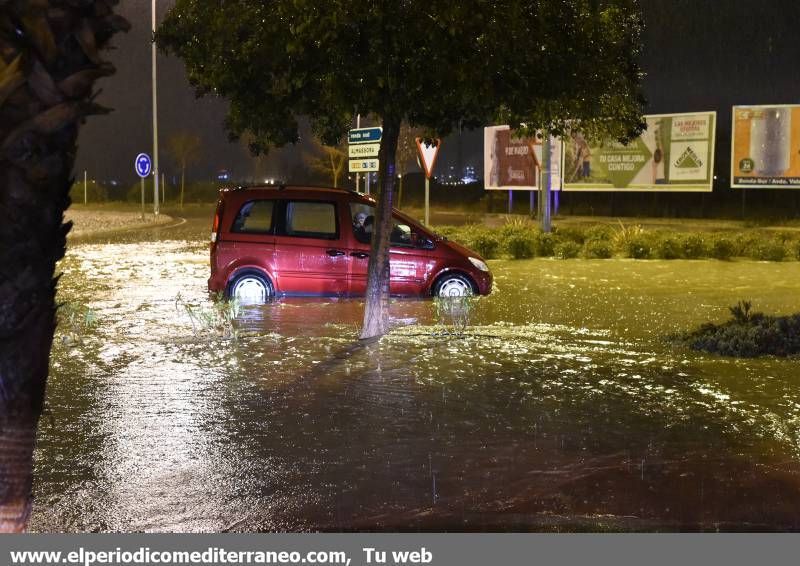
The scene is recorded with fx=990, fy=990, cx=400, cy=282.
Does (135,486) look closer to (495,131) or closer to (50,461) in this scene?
(50,461)

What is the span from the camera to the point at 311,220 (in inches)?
591

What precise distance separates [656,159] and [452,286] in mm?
29333

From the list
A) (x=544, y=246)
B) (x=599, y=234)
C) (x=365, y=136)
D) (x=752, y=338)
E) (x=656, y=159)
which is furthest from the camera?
(x=656, y=159)

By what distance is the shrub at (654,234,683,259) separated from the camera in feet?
76.9

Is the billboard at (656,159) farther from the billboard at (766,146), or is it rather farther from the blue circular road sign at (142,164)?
the blue circular road sign at (142,164)

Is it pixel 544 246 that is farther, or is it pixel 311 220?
pixel 544 246

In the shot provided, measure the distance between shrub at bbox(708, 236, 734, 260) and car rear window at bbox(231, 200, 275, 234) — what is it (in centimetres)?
1256

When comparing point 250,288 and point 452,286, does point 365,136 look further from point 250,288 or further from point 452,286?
point 250,288

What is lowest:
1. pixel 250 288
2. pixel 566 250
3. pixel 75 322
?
pixel 75 322

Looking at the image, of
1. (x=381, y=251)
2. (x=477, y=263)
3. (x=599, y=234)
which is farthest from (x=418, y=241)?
(x=599, y=234)

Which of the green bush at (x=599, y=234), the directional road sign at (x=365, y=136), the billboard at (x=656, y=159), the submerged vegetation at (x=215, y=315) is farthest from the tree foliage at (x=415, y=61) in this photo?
the billboard at (x=656, y=159)

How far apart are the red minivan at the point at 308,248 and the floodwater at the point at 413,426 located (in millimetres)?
1002

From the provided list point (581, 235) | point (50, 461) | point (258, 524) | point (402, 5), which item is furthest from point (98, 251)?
point (258, 524)
